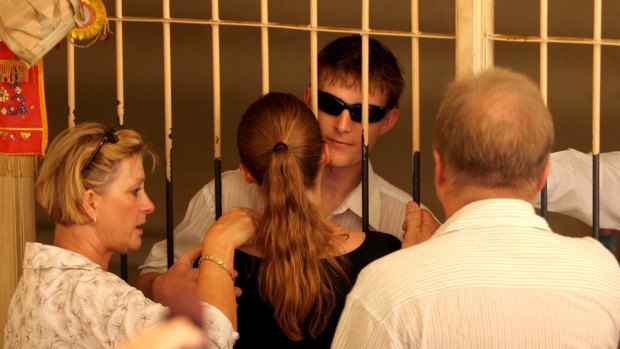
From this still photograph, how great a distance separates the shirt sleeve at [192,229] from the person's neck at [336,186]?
33 centimetres

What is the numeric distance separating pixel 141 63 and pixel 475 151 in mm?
4603

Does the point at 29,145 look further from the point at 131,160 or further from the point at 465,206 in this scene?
the point at 465,206

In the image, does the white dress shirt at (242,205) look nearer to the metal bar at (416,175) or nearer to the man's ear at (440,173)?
the metal bar at (416,175)

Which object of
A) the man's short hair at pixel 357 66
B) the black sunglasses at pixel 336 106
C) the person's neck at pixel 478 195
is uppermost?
the man's short hair at pixel 357 66

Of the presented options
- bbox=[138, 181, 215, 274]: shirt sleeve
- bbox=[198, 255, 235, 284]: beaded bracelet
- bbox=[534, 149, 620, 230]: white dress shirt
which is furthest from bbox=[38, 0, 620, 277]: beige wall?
bbox=[198, 255, 235, 284]: beaded bracelet

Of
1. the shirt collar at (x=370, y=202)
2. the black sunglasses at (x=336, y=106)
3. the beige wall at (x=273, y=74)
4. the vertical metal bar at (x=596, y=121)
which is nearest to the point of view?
the vertical metal bar at (x=596, y=121)

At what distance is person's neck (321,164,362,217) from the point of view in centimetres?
308

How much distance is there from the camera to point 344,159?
2.97 m

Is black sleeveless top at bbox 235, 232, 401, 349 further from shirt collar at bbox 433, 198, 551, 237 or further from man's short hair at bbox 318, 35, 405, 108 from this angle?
man's short hair at bbox 318, 35, 405, 108

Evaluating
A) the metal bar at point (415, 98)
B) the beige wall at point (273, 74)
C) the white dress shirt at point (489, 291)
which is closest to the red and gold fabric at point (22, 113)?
the metal bar at point (415, 98)

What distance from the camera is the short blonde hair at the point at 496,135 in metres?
1.80

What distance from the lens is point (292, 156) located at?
2.36 m

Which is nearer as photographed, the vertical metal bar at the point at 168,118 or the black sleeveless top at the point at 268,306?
the black sleeveless top at the point at 268,306

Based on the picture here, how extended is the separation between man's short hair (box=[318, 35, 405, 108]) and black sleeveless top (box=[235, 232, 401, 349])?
0.67 meters
